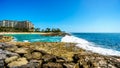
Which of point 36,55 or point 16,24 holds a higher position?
point 16,24

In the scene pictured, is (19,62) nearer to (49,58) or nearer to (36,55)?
(36,55)

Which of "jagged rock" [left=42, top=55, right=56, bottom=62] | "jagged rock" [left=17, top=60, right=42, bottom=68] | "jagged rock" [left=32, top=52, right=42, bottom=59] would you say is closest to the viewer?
"jagged rock" [left=17, top=60, right=42, bottom=68]

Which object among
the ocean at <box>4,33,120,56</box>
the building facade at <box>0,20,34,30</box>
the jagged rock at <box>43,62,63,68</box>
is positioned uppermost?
the building facade at <box>0,20,34,30</box>

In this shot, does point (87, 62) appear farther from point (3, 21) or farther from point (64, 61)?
point (3, 21)

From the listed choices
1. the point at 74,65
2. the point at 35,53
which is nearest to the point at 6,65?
the point at 35,53

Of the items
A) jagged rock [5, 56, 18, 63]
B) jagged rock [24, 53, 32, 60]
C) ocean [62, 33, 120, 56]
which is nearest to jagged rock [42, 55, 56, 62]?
jagged rock [24, 53, 32, 60]

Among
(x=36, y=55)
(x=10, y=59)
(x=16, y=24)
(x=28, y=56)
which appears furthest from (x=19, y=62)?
(x=16, y=24)

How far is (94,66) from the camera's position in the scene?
7.20 m

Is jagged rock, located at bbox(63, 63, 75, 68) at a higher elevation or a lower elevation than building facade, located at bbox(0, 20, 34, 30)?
lower

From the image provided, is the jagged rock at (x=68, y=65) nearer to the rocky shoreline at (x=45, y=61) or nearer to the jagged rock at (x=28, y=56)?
the rocky shoreline at (x=45, y=61)

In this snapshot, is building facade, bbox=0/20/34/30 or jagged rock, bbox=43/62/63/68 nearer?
jagged rock, bbox=43/62/63/68

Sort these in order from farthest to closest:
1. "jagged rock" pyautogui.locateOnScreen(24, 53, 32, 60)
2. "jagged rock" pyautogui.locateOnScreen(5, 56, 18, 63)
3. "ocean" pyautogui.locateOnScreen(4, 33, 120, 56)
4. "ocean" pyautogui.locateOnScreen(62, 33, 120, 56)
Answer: "ocean" pyautogui.locateOnScreen(4, 33, 120, 56) → "ocean" pyautogui.locateOnScreen(62, 33, 120, 56) → "jagged rock" pyautogui.locateOnScreen(24, 53, 32, 60) → "jagged rock" pyautogui.locateOnScreen(5, 56, 18, 63)

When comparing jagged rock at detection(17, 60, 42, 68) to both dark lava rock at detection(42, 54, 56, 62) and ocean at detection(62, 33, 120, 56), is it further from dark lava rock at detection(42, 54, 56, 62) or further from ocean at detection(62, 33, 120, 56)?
ocean at detection(62, 33, 120, 56)

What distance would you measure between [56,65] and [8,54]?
266 cm
